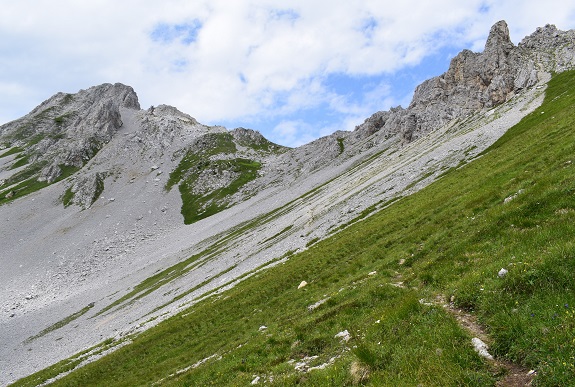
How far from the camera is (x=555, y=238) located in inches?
500

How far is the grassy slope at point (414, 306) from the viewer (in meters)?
8.90

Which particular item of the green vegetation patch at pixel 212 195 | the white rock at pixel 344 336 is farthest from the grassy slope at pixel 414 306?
the green vegetation patch at pixel 212 195

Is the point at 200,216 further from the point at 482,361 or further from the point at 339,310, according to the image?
the point at 482,361

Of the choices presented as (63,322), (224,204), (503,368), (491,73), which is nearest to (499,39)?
(491,73)

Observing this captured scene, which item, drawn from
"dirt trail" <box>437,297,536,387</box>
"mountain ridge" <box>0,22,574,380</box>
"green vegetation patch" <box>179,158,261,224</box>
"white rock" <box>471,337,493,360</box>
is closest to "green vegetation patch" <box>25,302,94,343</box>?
"mountain ridge" <box>0,22,574,380</box>

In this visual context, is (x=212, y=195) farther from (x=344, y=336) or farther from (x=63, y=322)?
(x=344, y=336)

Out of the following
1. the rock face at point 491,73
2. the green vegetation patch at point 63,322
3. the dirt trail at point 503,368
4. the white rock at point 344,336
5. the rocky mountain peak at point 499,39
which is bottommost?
the white rock at point 344,336

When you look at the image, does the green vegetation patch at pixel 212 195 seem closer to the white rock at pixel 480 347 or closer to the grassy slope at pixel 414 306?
the grassy slope at pixel 414 306

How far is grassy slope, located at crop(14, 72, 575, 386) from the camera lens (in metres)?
8.90

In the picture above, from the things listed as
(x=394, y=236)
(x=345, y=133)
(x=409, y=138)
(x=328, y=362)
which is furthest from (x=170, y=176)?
(x=328, y=362)

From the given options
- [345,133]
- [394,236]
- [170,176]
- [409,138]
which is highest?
[170,176]

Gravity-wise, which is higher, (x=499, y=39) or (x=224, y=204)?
(x=499, y=39)

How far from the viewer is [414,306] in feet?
40.9

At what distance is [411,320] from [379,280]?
8086mm
